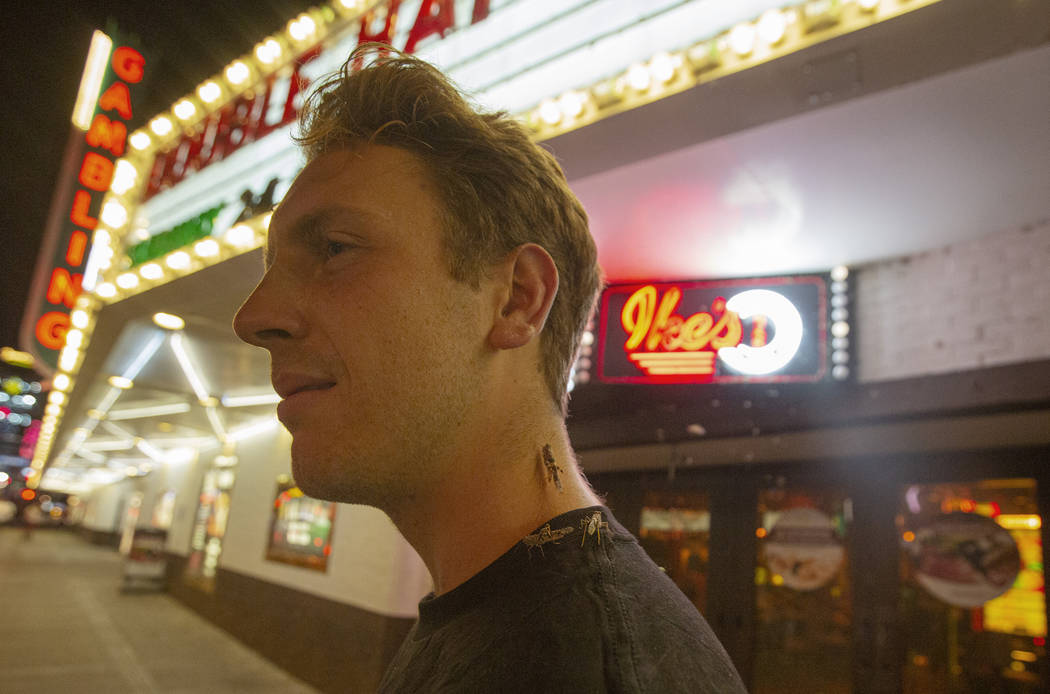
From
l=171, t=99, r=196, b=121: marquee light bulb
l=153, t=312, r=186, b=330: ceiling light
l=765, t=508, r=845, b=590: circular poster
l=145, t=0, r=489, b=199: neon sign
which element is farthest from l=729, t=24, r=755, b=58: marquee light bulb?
l=171, t=99, r=196, b=121: marquee light bulb

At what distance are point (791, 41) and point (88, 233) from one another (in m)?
8.91

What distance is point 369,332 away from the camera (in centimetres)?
112

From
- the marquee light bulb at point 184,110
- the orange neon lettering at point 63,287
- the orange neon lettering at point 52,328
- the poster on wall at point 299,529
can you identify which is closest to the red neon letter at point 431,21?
the marquee light bulb at point 184,110

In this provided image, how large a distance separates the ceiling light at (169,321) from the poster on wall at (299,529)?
2.77 m

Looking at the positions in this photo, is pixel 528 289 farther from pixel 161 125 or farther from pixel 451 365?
pixel 161 125

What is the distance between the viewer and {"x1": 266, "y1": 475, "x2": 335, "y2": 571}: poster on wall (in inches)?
325

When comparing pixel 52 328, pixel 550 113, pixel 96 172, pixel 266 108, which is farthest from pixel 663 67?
pixel 52 328

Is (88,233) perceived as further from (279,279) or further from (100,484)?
(100,484)

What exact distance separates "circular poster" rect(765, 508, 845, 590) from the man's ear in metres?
5.23

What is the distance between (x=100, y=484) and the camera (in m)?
40.3

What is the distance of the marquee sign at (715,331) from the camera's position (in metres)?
5.17

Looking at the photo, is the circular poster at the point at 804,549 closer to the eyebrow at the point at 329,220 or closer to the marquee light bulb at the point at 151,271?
the eyebrow at the point at 329,220

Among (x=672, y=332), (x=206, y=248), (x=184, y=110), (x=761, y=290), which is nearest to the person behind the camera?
(x=206, y=248)

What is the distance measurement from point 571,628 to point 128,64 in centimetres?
1121
